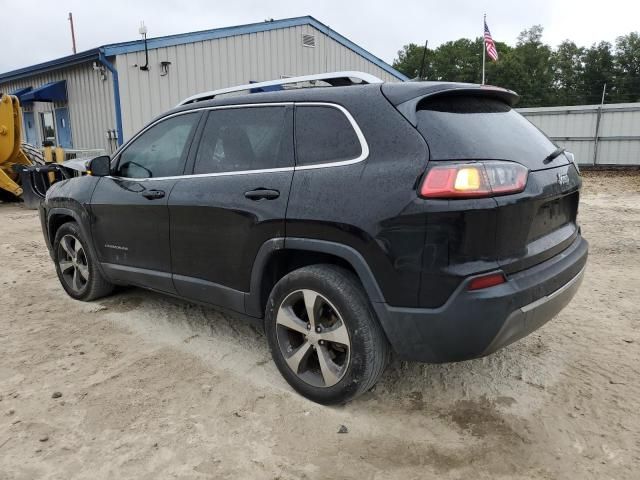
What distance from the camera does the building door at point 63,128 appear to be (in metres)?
15.7

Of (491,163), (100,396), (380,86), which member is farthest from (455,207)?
(100,396)

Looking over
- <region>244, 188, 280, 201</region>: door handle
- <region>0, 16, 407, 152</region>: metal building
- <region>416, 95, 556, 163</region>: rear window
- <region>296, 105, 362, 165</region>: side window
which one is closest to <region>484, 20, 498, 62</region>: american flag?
<region>0, 16, 407, 152</region>: metal building

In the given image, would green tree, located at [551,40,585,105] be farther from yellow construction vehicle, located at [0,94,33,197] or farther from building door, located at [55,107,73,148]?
yellow construction vehicle, located at [0,94,33,197]

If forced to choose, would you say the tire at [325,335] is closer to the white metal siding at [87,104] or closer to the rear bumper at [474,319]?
the rear bumper at [474,319]

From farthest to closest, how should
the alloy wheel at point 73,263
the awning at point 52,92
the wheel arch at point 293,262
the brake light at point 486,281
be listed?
the awning at point 52,92, the alloy wheel at point 73,263, the wheel arch at point 293,262, the brake light at point 486,281

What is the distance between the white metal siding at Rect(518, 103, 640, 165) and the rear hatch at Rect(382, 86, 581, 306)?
14.1 metres

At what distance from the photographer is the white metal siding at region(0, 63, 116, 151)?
538 inches

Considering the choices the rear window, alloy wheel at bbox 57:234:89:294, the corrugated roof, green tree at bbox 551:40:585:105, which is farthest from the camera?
green tree at bbox 551:40:585:105

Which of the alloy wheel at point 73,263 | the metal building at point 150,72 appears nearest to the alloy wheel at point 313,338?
the alloy wheel at point 73,263

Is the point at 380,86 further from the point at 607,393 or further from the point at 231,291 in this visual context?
the point at 607,393

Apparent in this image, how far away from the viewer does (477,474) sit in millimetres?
2422

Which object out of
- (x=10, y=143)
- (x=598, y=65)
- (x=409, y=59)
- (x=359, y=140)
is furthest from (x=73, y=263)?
(x=409, y=59)

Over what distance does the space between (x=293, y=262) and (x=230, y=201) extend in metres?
0.54

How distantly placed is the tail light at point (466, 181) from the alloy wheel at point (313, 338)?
0.83 m
